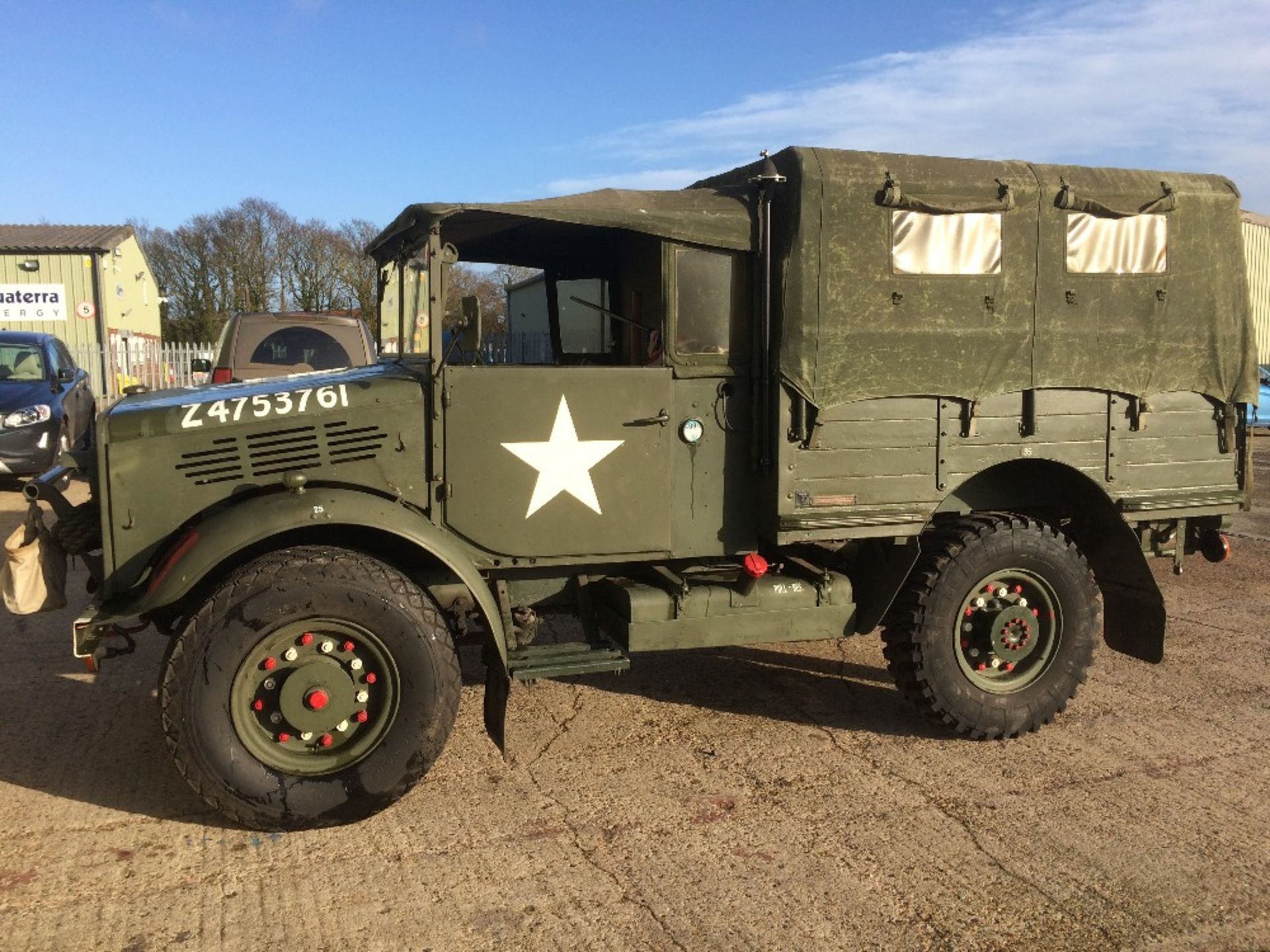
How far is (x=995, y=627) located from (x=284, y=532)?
324 centimetres

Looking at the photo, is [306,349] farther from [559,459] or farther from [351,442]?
[559,459]

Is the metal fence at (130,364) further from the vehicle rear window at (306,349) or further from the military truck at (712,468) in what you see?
the military truck at (712,468)

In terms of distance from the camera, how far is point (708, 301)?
4.52 metres

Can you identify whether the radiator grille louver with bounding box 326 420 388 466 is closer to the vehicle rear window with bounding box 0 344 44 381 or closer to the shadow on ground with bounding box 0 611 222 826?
the shadow on ground with bounding box 0 611 222 826

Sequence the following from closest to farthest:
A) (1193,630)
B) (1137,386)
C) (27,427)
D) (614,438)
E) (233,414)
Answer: (233,414)
(614,438)
(1137,386)
(1193,630)
(27,427)

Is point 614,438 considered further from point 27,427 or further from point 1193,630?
point 27,427

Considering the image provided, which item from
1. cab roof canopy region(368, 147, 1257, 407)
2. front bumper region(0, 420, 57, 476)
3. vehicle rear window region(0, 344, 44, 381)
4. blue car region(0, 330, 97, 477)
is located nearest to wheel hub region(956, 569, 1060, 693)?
cab roof canopy region(368, 147, 1257, 407)

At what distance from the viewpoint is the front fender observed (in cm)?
376

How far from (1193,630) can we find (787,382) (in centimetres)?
396

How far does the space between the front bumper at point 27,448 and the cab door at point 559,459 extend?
357 inches

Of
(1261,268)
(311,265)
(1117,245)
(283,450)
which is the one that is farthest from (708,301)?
(311,265)

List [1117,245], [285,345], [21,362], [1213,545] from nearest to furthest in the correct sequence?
[1117,245]
[1213,545]
[285,345]
[21,362]

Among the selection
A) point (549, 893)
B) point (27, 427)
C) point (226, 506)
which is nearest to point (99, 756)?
point (226, 506)

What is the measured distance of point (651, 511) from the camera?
4.53 metres
